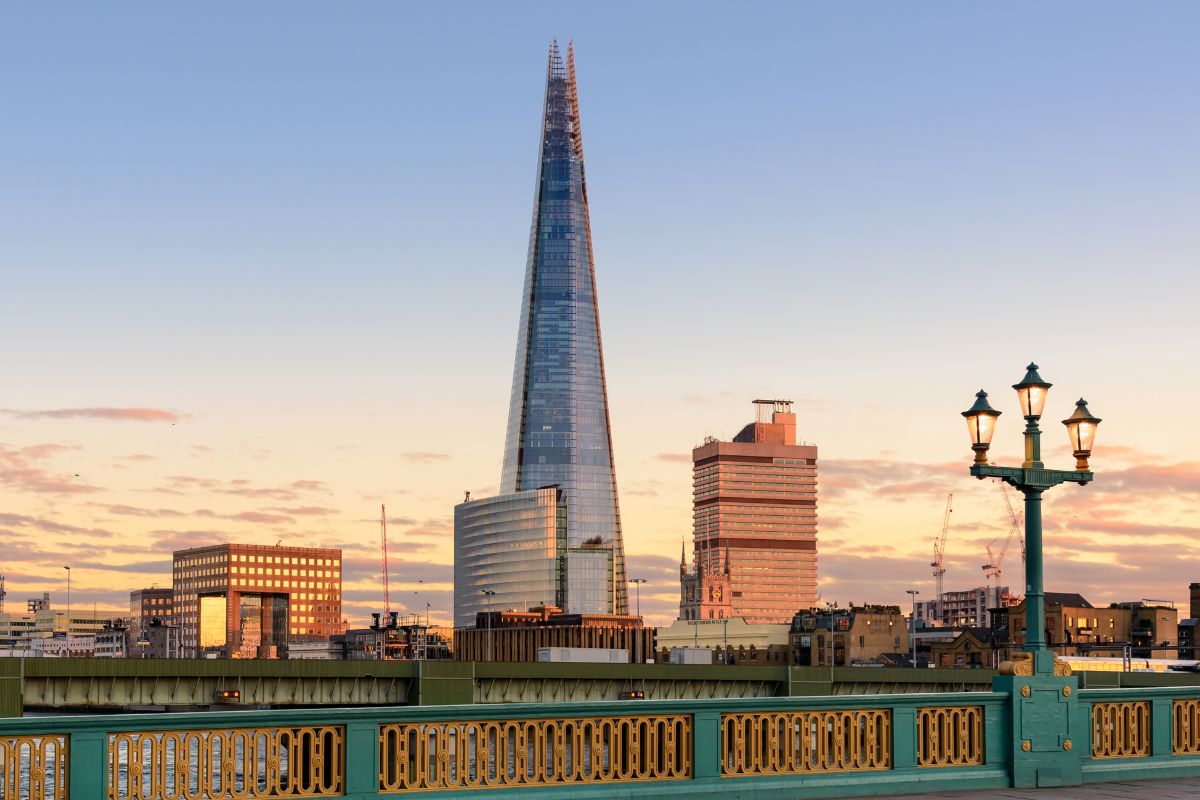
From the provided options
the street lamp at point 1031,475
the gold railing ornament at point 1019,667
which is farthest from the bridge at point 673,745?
the street lamp at point 1031,475

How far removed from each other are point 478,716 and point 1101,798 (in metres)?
9.91

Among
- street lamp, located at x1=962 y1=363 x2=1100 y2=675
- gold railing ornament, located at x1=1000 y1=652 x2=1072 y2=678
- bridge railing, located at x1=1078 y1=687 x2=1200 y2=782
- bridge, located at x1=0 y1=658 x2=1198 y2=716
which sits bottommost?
bridge, located at x1=0 y1=658 x2=1198 y2=716

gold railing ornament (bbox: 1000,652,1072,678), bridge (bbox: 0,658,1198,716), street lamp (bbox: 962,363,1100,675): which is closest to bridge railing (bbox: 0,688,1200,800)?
gold railing ornament (bbox: 1000,652,1072,678)

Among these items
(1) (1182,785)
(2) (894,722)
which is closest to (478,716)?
(2) (894,722)

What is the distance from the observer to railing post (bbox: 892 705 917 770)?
78.2 feet

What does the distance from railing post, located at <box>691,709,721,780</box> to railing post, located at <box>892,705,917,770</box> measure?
3.39 metres

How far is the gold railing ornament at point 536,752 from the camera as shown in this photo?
65.7 feet

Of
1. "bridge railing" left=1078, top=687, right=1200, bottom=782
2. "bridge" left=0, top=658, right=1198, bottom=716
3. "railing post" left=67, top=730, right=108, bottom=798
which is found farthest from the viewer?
"bridge" left=0, top=658, right=1198, bottom=716

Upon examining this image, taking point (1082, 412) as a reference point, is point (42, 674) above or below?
below

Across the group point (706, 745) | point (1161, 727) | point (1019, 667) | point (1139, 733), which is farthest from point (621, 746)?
point (1161, 727)

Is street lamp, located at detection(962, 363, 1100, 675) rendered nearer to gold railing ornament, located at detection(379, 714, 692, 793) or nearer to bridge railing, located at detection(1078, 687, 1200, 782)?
bridge railing, located at detection(1078, 687, 1200, 782)

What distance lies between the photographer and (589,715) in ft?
70.8

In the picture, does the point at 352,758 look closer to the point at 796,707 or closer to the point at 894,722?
the point at 796,707

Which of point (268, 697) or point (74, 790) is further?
point (268, 697)
